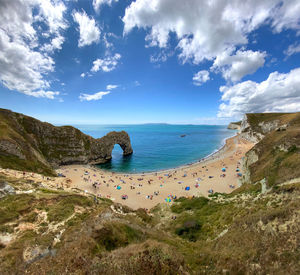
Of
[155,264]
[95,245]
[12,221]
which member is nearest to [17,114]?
[12,221]

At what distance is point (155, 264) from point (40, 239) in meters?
8.27

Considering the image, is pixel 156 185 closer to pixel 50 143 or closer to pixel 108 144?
pixel 108 144

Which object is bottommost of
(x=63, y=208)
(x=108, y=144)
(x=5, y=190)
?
(x=63, y=208)

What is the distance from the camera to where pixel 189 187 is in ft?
123

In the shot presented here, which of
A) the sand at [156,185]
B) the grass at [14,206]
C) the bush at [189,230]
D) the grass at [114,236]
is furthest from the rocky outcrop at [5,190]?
the sand at [156,185]

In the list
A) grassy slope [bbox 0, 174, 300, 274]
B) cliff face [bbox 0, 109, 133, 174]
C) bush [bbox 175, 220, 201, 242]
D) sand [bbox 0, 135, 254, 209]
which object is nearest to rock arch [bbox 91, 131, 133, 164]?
cliff face [bbox 0, 109, 133, 174]

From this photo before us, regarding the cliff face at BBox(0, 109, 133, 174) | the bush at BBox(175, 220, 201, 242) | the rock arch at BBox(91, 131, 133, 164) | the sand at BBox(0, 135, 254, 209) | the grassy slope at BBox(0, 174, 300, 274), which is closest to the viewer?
the grassy slope at BBox(0, 174, 300, 274)

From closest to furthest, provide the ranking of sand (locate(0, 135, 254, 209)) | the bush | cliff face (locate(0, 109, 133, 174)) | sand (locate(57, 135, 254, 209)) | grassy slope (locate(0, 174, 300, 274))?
grassy slope (locate(0, 174, 300, 274)), the bush, sand (locate(0, 135, 254, 209)), sand (locate(57, 135, 254, 209)), cliff face (locate(0, 109, 133, 174))

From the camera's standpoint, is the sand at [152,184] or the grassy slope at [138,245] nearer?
the grassy slope at [138,245]

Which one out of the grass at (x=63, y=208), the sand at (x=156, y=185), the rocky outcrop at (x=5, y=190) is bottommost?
the sand at (x=156, y=185)

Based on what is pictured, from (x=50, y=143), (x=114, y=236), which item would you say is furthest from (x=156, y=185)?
(x=50, y=143)

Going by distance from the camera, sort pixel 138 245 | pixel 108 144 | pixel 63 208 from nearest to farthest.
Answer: pixel 138 245 → pixel 63 208 → pixel 108 144

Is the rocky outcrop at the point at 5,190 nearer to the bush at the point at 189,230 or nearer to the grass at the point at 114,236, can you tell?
the grass at the point at 114,236

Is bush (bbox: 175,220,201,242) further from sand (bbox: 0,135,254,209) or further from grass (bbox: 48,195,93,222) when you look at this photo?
sand (bbox: 0,135,254,209)
